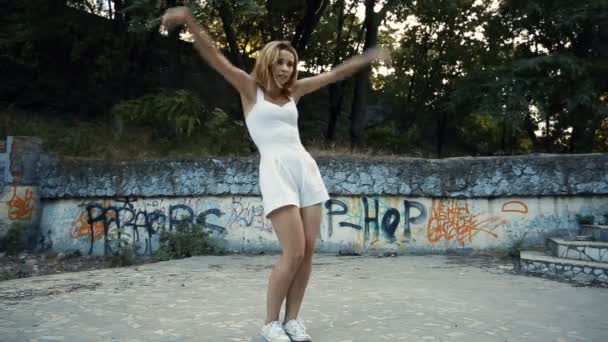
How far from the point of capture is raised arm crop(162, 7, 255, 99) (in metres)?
2.86

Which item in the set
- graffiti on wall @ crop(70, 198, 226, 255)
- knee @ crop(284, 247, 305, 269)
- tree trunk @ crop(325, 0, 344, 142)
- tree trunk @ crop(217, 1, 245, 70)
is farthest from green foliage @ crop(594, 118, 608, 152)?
knee @ crop(284, 247, 305, 269)

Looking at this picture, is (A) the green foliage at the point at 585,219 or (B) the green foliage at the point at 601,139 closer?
(A) the green foliage at the point at 585,219

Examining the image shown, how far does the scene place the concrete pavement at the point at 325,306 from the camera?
3.46 meters

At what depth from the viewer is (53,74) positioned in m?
15.2

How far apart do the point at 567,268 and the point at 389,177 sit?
3254 mm

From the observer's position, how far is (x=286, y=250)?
2959 millimetres

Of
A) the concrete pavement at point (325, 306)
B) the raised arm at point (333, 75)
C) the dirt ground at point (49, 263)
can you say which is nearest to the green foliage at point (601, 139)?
the concrete pavement at point (325, 306)

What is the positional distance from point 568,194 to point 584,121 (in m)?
5.47

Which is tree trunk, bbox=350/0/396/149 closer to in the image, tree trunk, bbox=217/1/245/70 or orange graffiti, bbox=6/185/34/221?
tree trunk, bbox=217/1/245/70

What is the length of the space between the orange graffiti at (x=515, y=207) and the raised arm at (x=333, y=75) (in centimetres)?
567

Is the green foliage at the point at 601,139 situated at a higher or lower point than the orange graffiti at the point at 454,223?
higher

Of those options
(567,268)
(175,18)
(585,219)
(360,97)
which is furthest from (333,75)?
(360,97)

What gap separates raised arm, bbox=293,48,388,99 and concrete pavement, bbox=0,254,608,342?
1.65m

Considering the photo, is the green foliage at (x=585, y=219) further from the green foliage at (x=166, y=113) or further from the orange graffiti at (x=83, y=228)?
the orange graffiti at (x=83, y=228)
